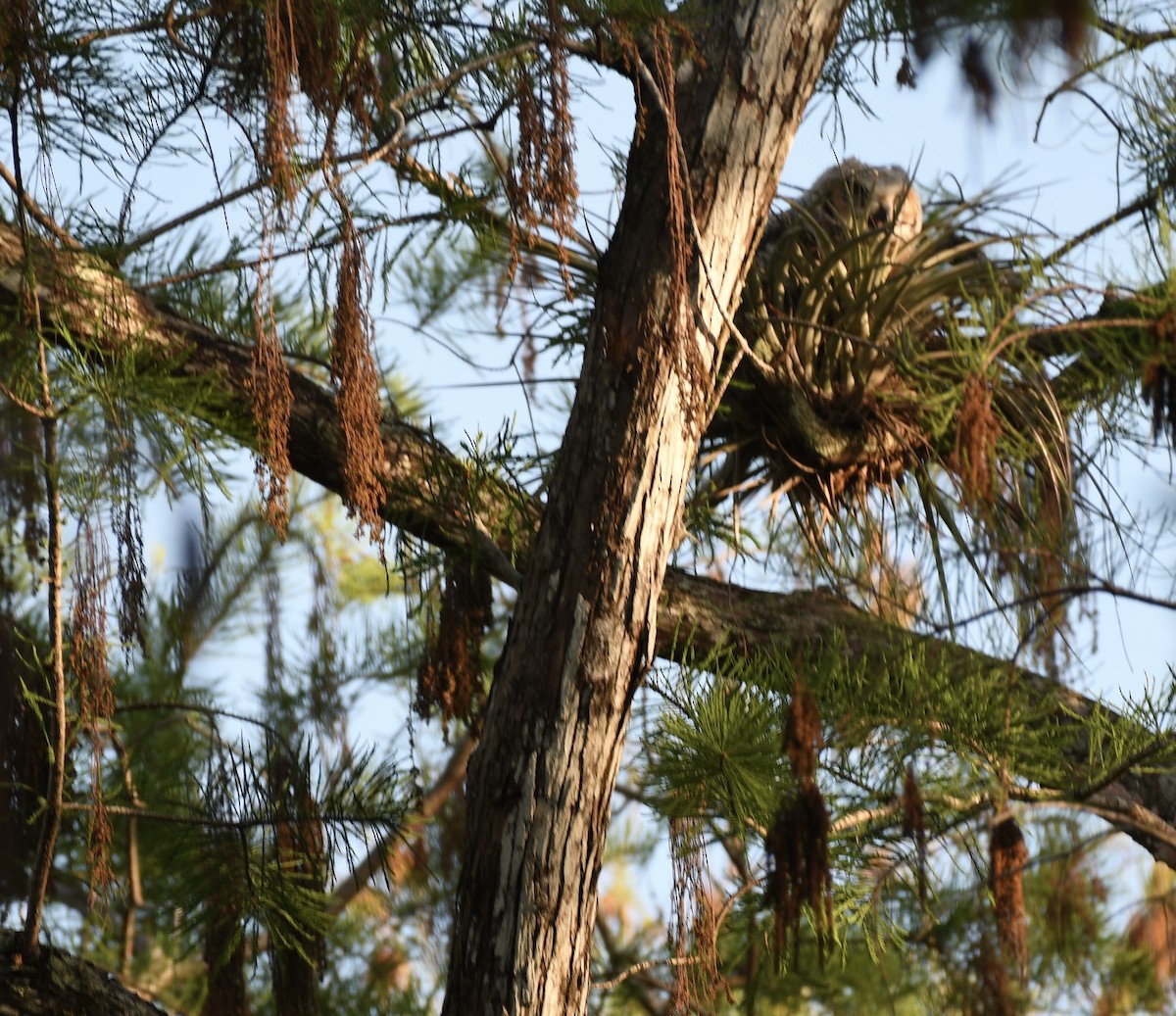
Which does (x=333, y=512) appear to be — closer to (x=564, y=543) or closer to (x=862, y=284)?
(x=862, y=284)

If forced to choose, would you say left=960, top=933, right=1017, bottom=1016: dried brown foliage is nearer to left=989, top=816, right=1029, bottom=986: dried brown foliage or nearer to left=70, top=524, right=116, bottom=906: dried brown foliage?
left=989, top=816, right=1029, bottom=986: dried brown foliage

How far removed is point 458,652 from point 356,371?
57cm

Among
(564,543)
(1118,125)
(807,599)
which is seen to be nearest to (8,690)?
(564,543)

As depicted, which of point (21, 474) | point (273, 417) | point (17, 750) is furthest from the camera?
point (21, 474)

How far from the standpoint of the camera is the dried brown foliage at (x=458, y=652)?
1.61 meters

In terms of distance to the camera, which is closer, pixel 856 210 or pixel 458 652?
pixel 458 652

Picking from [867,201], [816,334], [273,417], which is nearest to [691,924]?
[273,417]

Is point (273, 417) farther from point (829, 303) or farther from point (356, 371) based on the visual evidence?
point (829, 303)

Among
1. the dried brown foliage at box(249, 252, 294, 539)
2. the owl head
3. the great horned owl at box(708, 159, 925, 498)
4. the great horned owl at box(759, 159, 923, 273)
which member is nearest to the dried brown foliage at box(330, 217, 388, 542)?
the dried brown foliage at box(249, 252, 294, 539)

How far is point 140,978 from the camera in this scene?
9.71 ft

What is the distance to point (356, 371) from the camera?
1.12 meters

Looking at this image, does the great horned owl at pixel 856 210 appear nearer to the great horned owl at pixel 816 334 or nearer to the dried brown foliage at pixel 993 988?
Answer: the great horned owl at pixel 816 334

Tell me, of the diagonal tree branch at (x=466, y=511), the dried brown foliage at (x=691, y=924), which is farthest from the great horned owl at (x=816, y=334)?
the dried brown foliage at (x=691, y=924)

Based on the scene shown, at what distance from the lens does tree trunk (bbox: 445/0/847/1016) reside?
1288 millimetres
